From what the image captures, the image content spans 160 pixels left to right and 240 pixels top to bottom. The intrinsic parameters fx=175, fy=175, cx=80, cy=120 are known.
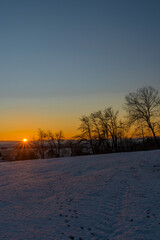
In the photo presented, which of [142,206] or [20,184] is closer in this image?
[142,206]

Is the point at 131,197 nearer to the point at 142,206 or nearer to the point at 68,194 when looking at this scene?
the point at 142,206

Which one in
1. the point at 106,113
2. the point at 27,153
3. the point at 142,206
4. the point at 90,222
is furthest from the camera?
the point at 106,113

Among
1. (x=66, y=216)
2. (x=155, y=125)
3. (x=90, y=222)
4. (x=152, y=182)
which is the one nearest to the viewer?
(x=90, y=222)

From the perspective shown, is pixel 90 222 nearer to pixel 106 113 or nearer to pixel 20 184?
pixel 20 184

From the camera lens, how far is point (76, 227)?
5.55 meters

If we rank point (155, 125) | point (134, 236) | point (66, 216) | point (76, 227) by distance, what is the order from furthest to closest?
point (155, 125)
point (66, 216)
point (76, 227)
point (134, 236)

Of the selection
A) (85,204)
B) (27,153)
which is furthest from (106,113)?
(85,204)

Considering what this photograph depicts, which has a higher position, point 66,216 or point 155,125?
point 155,125

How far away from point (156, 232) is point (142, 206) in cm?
215

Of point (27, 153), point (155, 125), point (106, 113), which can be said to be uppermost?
point (106, 113)

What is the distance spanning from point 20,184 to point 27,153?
3282cm

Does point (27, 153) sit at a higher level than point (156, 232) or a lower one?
higher

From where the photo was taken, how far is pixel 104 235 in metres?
5.08

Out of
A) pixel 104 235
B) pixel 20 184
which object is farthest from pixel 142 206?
pixel 20 184
